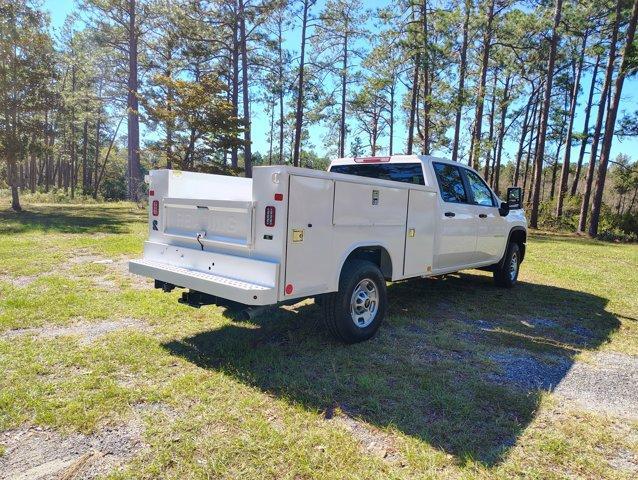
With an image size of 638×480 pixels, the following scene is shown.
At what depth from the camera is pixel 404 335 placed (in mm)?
4926

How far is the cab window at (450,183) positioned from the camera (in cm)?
589

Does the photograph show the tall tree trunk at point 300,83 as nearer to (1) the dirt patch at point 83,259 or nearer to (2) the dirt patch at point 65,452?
(1) the dirt patch at point 83,259

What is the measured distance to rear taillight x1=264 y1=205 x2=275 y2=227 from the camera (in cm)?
358

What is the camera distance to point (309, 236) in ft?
12.4

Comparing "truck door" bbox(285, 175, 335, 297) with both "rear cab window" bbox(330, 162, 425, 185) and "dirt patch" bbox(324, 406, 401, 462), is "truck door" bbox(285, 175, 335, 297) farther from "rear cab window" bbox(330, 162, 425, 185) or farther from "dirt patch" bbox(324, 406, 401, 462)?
"rear cab window" bbox(330, 162, 425, 185)

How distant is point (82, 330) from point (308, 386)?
271 cm

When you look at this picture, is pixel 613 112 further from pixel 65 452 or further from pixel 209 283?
pixel 65 452

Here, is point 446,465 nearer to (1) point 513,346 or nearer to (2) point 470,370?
(2) point 470,370

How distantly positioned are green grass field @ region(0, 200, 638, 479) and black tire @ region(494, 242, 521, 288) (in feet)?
3.78

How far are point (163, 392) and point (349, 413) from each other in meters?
1.45

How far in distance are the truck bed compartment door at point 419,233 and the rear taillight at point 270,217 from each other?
6.43 feet

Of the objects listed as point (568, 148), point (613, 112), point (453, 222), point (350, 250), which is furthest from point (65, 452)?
point (568, 148)

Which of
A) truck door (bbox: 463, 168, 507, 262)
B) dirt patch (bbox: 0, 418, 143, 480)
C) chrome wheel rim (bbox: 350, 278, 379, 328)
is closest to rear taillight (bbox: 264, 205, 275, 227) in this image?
chrome wheel rim (bbox: 350, 278, 379, 328)

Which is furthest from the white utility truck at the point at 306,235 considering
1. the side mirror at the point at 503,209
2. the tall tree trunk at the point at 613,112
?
the tall tree trunk at the point at 613,112
